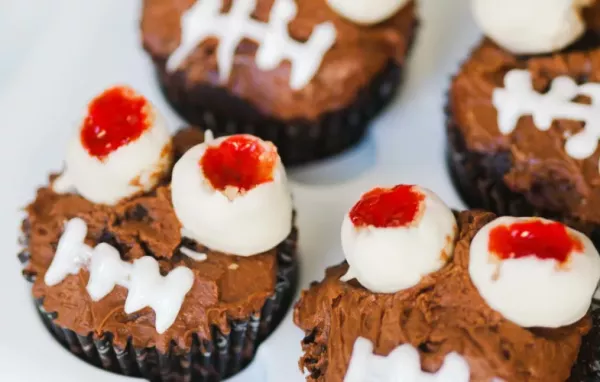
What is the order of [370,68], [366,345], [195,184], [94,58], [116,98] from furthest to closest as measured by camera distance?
[94,58] → [370,68] → [116,98] → [195,184] → [366,345]

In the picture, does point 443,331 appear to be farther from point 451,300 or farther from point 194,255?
point 194,255

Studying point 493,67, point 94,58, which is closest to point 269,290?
point 493,67

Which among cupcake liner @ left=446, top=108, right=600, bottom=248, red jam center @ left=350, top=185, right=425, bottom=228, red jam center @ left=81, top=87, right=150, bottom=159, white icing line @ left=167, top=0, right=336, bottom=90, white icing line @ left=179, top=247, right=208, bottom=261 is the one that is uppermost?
red jam center @ left=81, top=87, right=150, bottom=159

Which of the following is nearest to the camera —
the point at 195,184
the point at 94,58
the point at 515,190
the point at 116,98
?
the point at 195,184

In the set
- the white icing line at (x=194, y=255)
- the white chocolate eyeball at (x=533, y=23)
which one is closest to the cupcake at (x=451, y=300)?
the white icing line at (x=194, y=255)

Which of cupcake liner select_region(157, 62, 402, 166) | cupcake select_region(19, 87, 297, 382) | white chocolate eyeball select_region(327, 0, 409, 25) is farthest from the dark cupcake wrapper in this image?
cupcake select_region(19, 87, 297, 382)

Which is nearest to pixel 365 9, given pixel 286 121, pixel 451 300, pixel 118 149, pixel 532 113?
pixel 286 121

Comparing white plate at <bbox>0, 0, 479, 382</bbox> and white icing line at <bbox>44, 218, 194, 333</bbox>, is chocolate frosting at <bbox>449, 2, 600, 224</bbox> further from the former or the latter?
white icing line at <bbox>44, 218, 194, 333</bbox>

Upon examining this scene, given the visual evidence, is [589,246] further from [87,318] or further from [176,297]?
[87,318]

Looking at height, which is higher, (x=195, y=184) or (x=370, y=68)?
(x=195, y=184)
